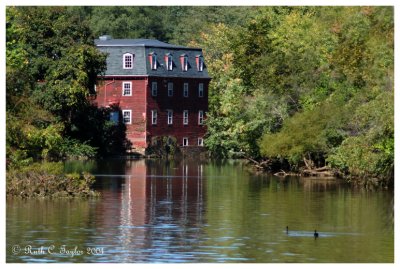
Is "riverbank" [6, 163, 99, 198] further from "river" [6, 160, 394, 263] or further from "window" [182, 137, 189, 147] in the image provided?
"window" [182, 137, 189, 147]

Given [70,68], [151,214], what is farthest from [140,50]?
[151,214]

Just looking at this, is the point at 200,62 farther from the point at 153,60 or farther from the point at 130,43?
the point at 130,43

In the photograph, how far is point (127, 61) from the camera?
102 m

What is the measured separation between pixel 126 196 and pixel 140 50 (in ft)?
150

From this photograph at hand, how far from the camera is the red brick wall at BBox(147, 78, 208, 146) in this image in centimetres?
10225

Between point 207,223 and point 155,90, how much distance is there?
187 ft

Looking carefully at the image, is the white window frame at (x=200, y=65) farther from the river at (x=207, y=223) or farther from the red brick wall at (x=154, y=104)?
the river at (x=207, y=223)

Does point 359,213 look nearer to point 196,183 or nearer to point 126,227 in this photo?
point 126,227

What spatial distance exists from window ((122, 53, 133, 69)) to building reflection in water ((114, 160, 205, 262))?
2436 centimetres

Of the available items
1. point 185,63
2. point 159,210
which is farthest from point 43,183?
point 185,63

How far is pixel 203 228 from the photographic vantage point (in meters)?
44.7

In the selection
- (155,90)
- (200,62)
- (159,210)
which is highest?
(200,62)

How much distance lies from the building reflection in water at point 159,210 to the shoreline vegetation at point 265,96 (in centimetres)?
333

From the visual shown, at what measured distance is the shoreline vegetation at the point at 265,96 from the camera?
54.9 metres
